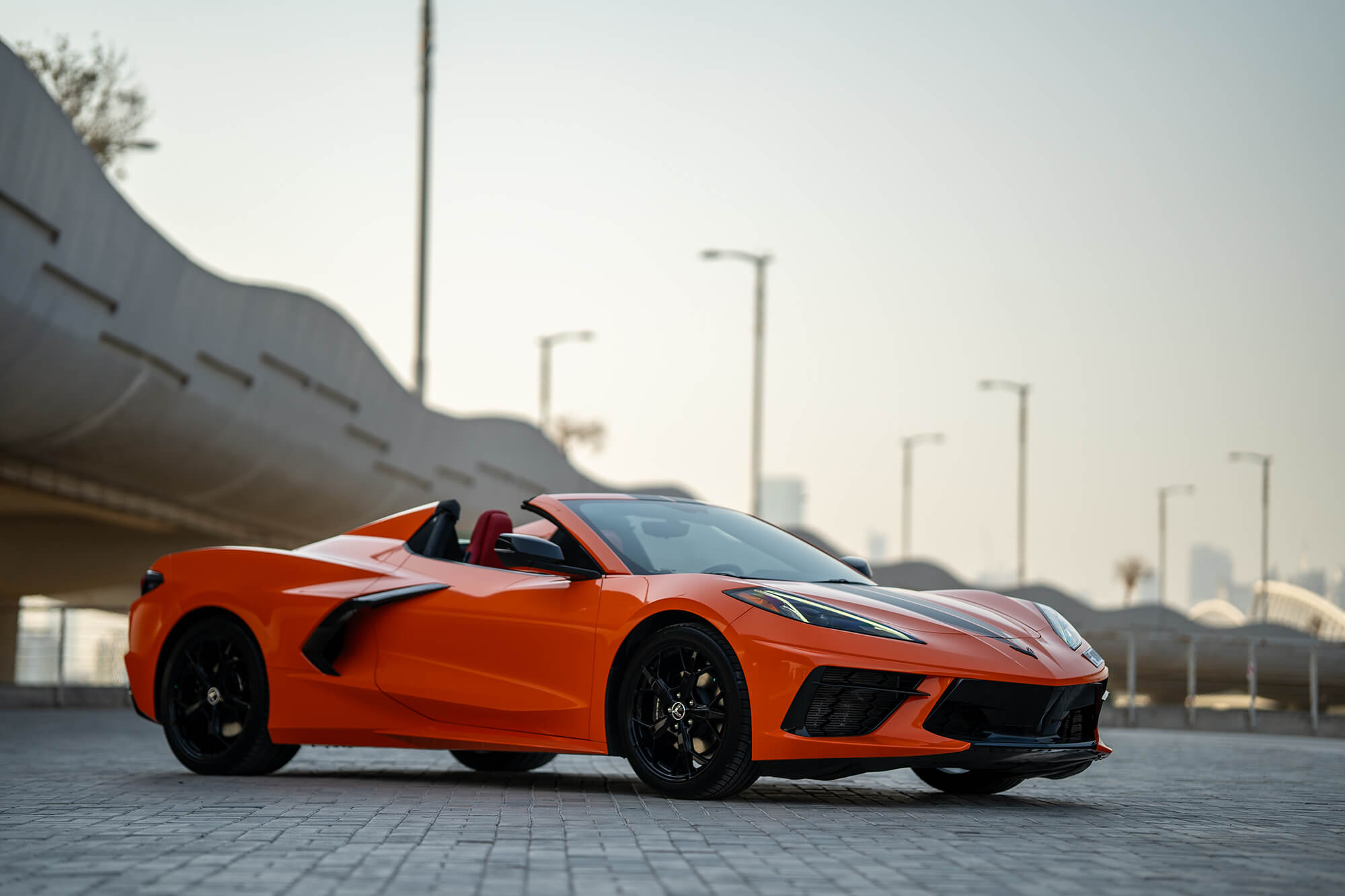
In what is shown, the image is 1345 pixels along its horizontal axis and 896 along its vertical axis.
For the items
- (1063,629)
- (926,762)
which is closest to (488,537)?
(926,762)

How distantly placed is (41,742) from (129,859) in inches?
331

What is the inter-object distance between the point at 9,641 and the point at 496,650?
2148 cm

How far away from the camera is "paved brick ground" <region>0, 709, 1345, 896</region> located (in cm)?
468

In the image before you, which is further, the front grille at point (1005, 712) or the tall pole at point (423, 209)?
the tall pole at point (423, 209)

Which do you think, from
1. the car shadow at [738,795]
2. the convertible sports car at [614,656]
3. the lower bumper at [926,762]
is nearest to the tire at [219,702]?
the convertible sports car at [614,656]

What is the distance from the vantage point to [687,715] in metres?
6.96

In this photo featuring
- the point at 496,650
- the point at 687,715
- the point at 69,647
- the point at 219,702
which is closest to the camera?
the point at 687,715

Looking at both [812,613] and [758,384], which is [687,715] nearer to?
[812,613]

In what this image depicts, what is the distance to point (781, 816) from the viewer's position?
6410mm

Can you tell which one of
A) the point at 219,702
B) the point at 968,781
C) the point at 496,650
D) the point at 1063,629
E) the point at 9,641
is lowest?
the point at 9,641

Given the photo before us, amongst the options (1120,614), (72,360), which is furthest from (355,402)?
(1120,614)

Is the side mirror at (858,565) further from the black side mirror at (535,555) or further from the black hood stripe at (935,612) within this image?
the black side mirror at (535,555)

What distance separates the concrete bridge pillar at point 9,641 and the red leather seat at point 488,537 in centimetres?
1549

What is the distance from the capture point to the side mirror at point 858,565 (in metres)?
8.42
